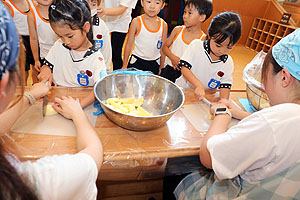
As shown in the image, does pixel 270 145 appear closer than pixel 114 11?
Yes

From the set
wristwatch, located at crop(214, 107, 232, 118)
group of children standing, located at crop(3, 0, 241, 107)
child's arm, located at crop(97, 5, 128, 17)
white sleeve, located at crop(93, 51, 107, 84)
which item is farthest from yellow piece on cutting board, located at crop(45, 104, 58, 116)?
child's arm, located at crop(97, 5, 128, 17)

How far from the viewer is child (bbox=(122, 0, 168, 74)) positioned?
1735 millimetres

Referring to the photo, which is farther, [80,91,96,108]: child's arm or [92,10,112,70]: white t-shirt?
[92,10,112,70]: white t-shirt

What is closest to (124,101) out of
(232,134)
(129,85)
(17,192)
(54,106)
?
(129,85)

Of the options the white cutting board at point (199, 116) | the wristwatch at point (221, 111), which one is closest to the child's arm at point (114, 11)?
the white cutting board at point (199, 116)

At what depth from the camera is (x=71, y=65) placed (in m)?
1.18

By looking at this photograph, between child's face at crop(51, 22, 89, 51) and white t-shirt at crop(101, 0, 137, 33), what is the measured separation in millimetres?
936

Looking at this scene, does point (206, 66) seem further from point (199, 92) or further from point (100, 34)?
point (100, 34)

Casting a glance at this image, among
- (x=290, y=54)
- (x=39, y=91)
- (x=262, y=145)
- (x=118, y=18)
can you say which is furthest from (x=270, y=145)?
(x=118, y=18)

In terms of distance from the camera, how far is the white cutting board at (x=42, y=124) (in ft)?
2.39

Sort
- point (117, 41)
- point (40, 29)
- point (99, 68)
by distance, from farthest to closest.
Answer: point (117, 41), point (40, 29), point (99, 68)

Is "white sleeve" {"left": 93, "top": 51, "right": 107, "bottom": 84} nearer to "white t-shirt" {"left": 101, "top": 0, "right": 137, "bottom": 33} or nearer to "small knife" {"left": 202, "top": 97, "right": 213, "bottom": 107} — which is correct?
"small knife" {"left": 202, "top": 97, "right": 213, "bottom": 107}

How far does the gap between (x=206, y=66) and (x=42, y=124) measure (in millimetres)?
1001

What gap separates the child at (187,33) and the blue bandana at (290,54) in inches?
41.7
